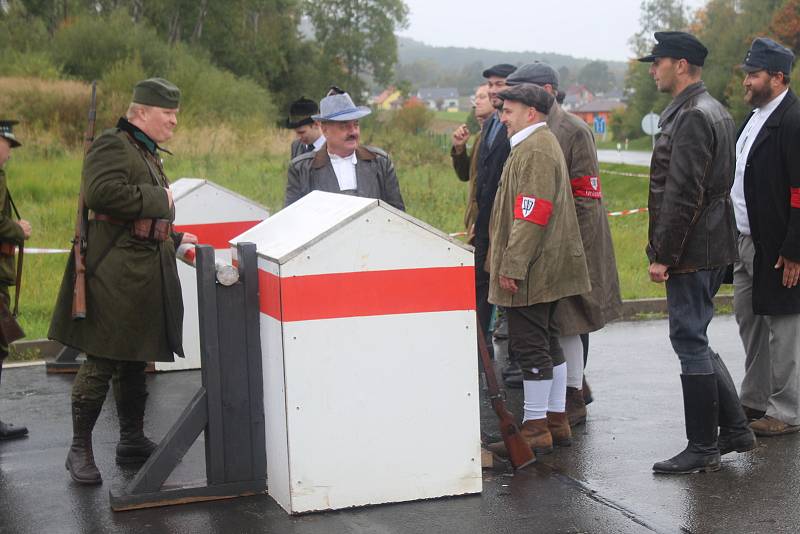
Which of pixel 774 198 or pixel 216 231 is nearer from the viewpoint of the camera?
pixel 774 198

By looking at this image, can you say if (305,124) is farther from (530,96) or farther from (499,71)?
(530,96)

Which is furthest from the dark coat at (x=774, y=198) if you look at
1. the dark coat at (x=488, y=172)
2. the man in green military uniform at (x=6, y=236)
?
the man in green military uniform at (x=6, y=236)

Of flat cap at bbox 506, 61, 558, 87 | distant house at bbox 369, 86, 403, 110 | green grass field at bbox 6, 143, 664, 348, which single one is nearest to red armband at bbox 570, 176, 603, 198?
flat cap at bbox 506, 61, 558, 87

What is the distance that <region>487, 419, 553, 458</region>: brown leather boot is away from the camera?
615 centimetres

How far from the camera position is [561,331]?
6.54 m

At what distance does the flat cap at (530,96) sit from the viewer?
20.1 feet

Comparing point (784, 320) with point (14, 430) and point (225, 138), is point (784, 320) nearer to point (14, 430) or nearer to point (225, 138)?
point (14, 430)

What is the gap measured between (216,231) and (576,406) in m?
3.24

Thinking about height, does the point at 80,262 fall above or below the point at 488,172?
below

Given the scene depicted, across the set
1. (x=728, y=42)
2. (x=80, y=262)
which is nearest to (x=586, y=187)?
(x=80, y=262)

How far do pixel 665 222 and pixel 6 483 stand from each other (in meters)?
3.64

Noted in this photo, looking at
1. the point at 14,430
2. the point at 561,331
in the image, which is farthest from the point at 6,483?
the point at 561,331

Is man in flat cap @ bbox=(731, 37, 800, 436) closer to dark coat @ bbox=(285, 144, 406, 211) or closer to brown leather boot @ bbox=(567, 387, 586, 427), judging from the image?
brown leather boot @ bbox=(567, 387, 586, 427)

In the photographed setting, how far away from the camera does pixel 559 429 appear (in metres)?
6.33
